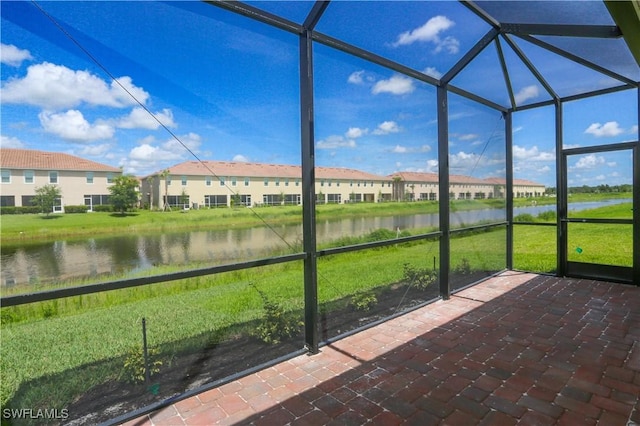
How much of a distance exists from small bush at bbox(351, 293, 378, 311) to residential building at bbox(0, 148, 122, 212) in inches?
103

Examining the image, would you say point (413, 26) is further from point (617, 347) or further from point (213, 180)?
point (617, 347)

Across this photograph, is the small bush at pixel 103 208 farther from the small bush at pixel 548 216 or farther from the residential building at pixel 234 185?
the small bush at pixel 548 216

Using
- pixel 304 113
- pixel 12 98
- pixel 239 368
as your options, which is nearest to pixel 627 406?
pixel 239 368

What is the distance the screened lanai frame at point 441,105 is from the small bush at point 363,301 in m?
0.74

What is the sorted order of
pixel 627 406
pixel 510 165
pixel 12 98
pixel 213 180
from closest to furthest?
pixel 12 98 → pixel 627 406 → pixel 213 180 → pixel 510 165

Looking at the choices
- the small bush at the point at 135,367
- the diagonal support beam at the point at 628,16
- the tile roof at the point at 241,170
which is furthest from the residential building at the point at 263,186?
the diagonal support beam at the point at 628,16

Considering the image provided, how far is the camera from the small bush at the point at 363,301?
3.72 m

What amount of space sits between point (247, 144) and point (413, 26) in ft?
6.44

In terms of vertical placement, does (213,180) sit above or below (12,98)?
below

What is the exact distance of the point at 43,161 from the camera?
185 cm

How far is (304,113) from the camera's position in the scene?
2.81 metres

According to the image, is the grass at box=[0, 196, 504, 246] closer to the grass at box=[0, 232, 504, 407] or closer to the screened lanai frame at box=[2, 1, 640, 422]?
the screened lanai frame at box=[2, 1, 640, 422]

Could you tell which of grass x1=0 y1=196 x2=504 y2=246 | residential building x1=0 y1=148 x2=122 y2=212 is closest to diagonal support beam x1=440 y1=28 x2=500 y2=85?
grass x1=0 y1=196 x2=504 y2=246

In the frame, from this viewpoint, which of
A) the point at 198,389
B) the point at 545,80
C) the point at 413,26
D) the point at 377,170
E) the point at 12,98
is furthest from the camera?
the point at 545,80
